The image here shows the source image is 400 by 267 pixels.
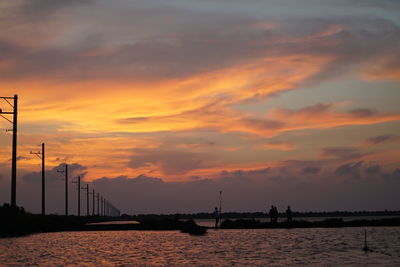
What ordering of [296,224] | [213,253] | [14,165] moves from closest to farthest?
1. [213,253]
2. [14,165]
3. [296,224]

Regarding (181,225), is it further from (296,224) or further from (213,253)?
(213,253)

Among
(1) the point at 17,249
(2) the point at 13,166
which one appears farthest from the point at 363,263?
(2) the point at 13,166

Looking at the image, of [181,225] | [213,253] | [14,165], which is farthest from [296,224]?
[213,253]

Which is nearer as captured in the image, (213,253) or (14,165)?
(213,253)

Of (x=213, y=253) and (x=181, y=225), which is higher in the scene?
(x=181, y=225)

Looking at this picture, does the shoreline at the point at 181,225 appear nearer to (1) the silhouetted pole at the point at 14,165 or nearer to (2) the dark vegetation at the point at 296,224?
(2) the dark vegetation at the point at 296,224

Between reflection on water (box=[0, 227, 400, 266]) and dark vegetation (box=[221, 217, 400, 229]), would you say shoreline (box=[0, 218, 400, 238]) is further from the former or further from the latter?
reflection on water (box=[0, 227, 400, 266])

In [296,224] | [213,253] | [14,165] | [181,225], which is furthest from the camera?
[181,225]

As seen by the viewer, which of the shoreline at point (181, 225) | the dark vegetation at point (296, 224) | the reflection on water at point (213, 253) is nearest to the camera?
the reflection on water at point (213, 253)

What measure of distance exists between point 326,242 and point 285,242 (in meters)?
3.48

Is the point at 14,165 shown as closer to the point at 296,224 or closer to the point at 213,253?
the point at 213,253

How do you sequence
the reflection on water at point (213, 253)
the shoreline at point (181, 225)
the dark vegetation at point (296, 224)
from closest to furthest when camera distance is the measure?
the reflection on water at point (213, 253)
the shoreline at point (181, 225)
the dark vegetation at point (296, 224)

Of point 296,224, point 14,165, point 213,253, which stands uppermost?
point 14,165

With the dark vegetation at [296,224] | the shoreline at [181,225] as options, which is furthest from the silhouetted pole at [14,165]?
the dark vegetation at [296,224]
